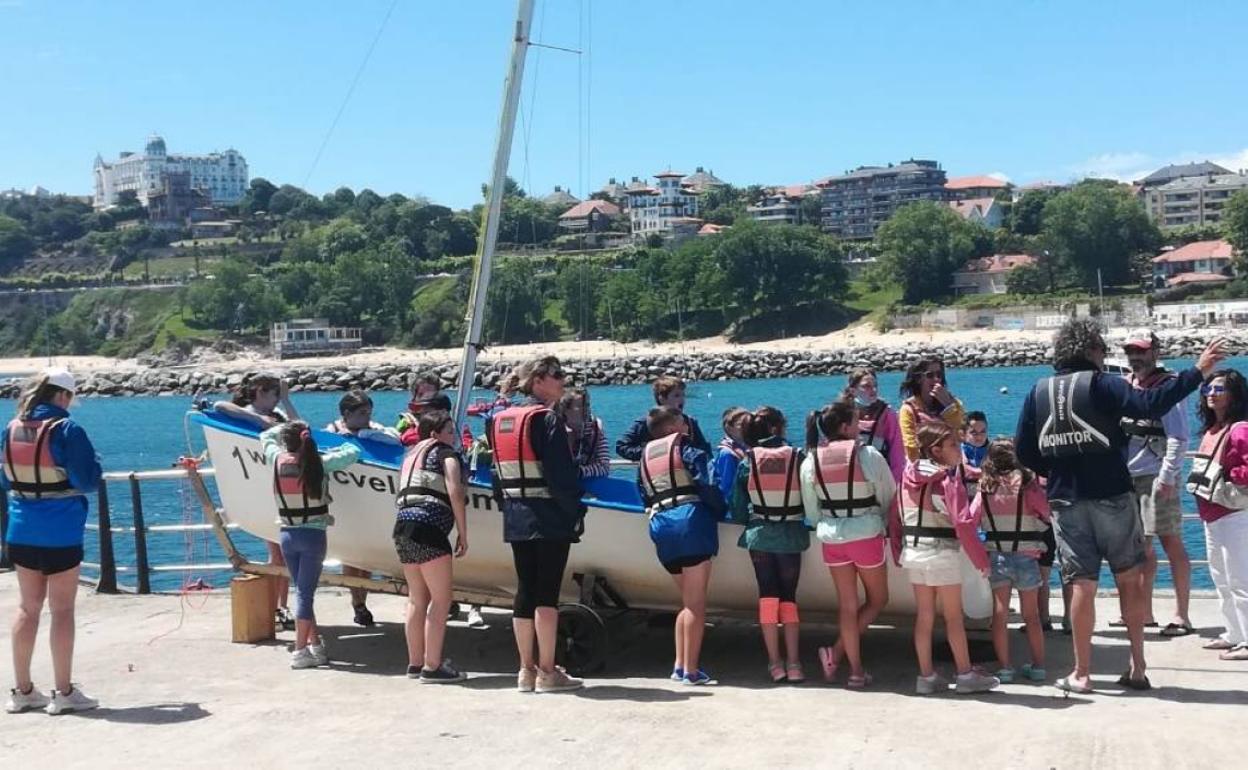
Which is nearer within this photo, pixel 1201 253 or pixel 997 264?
pixel 1201 253

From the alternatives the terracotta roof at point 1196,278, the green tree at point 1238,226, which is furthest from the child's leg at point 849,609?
the green tree at point 1238,226

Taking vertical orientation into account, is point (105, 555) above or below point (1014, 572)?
below

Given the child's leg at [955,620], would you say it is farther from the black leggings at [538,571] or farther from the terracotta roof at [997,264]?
the terracotta roof at [997,264]

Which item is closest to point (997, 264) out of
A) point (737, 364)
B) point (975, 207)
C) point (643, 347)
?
point (643, 347)

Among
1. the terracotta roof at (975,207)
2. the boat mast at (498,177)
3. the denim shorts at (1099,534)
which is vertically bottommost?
the denim shorts at (1099,534)

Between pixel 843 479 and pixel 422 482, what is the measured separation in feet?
7.78

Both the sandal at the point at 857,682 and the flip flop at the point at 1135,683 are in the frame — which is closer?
the flip flop at the point at 1135,683

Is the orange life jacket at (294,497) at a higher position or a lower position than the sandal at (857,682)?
higher

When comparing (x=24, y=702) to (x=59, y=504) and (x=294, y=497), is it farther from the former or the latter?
(x=294, y=497)

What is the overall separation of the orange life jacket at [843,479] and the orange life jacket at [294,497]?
311cm

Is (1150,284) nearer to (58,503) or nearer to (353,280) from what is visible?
(353,280)

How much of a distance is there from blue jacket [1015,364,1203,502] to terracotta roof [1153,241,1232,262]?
127 metres

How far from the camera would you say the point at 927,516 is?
721 cm

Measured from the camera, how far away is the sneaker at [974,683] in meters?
7.26
